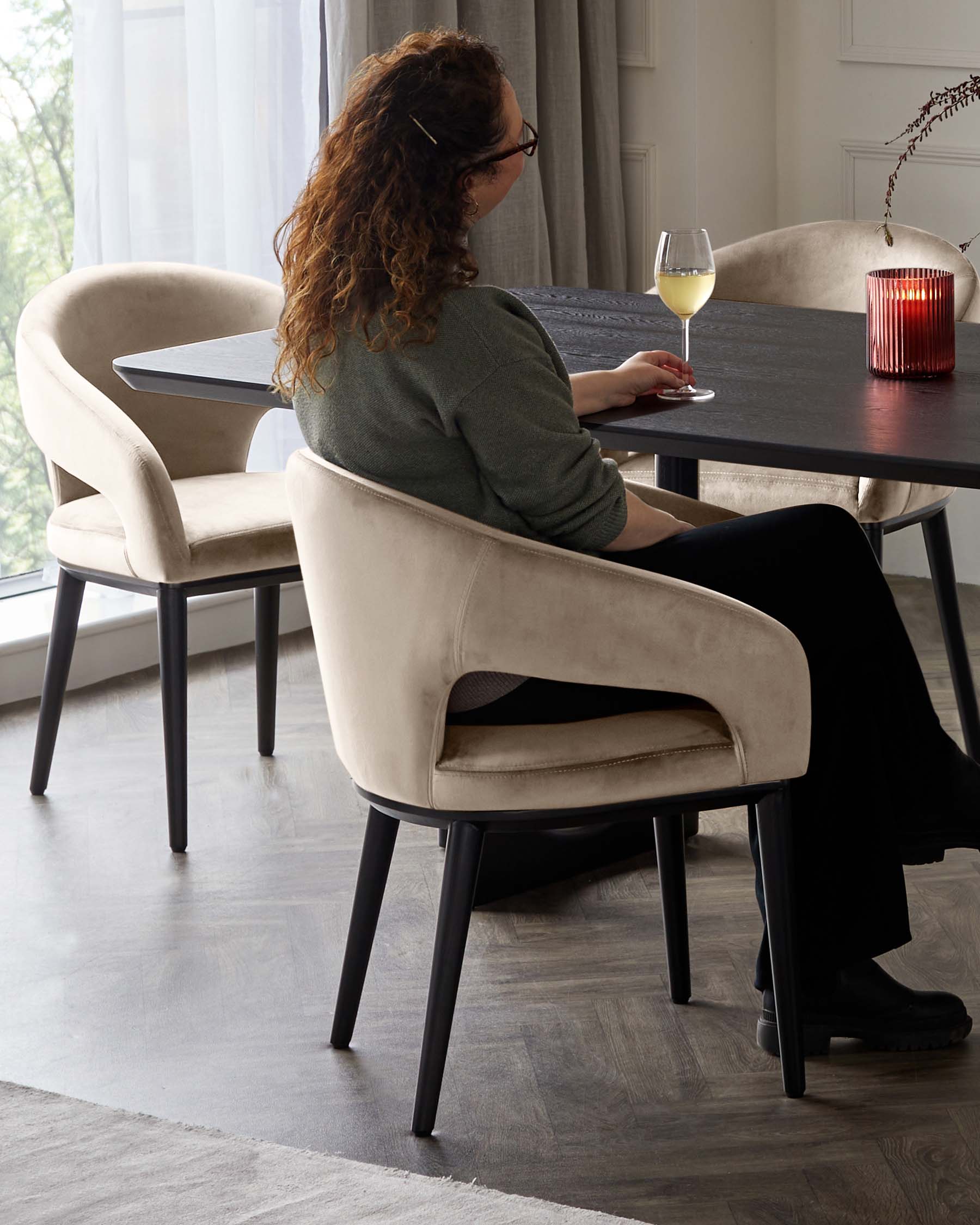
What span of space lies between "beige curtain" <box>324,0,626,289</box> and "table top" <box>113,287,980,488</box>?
38.5 inches

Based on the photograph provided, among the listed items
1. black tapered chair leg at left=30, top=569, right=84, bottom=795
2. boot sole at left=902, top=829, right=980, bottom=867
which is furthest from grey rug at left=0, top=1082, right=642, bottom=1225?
black tapered chair leg at left=30, top=569, right=84, bottom=795

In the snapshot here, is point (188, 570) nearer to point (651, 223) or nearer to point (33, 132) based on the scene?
point (33, 132)

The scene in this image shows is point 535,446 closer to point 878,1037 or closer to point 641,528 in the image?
point 641,528

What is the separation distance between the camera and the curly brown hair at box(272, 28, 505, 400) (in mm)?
1678

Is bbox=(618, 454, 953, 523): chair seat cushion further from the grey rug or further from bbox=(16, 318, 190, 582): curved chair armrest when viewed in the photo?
the grey rug

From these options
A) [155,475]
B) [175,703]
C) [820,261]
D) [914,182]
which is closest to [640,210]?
[914,182]

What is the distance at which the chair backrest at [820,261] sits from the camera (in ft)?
9.81

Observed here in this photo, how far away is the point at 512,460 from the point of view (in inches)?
66.3

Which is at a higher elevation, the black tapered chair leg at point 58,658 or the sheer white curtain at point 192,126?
the sheer white curtain at point 192,126

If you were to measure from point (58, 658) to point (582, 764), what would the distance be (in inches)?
55.2

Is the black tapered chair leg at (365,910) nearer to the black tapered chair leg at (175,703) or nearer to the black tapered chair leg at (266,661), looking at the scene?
the black tapered chair leg at (175,703)

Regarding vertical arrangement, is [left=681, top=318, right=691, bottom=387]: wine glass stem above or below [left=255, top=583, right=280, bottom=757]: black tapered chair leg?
above

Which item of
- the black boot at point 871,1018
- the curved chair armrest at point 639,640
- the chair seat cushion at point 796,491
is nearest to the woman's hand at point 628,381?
the curved chair armrest at point 639,640

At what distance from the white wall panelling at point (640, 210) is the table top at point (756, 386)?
50.2 inches
